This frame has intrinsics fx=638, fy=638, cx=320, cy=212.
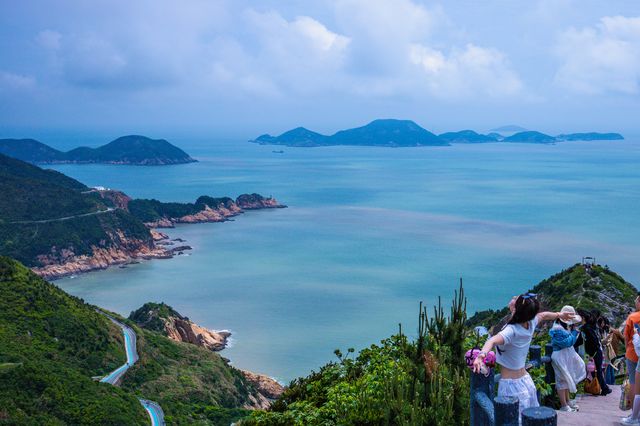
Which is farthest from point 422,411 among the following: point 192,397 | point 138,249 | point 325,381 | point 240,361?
point 138,249

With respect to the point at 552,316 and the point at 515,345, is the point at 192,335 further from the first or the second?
the point at 515,345

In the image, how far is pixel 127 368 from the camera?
32.0m

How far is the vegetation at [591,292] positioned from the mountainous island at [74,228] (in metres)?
54.7

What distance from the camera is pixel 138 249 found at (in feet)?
262

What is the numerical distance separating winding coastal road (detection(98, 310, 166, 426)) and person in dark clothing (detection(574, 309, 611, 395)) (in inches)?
828

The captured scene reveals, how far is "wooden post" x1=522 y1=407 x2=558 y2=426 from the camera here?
395 cm

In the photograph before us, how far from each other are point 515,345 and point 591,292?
86.5 ft

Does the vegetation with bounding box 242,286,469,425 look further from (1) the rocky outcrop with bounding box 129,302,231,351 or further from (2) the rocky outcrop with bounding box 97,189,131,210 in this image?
(2) the rocky outcrop with bounding box 97,189,131,210

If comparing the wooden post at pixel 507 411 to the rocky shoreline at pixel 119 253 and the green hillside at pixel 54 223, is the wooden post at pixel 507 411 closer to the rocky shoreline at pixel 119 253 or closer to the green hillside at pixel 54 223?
the rocky shoreline at pixel 119 253

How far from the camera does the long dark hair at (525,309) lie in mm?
5223

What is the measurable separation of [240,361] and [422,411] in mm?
39323

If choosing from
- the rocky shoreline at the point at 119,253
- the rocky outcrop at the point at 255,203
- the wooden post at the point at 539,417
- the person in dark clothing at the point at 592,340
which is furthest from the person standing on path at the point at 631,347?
the rocky outcrop at the point at 255,203

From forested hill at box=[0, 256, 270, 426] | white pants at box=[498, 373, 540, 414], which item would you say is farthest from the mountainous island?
white pants at box=[498, 373, 540, 414]

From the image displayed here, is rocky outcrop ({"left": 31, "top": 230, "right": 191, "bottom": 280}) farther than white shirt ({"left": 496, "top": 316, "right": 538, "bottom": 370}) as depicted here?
Yes
